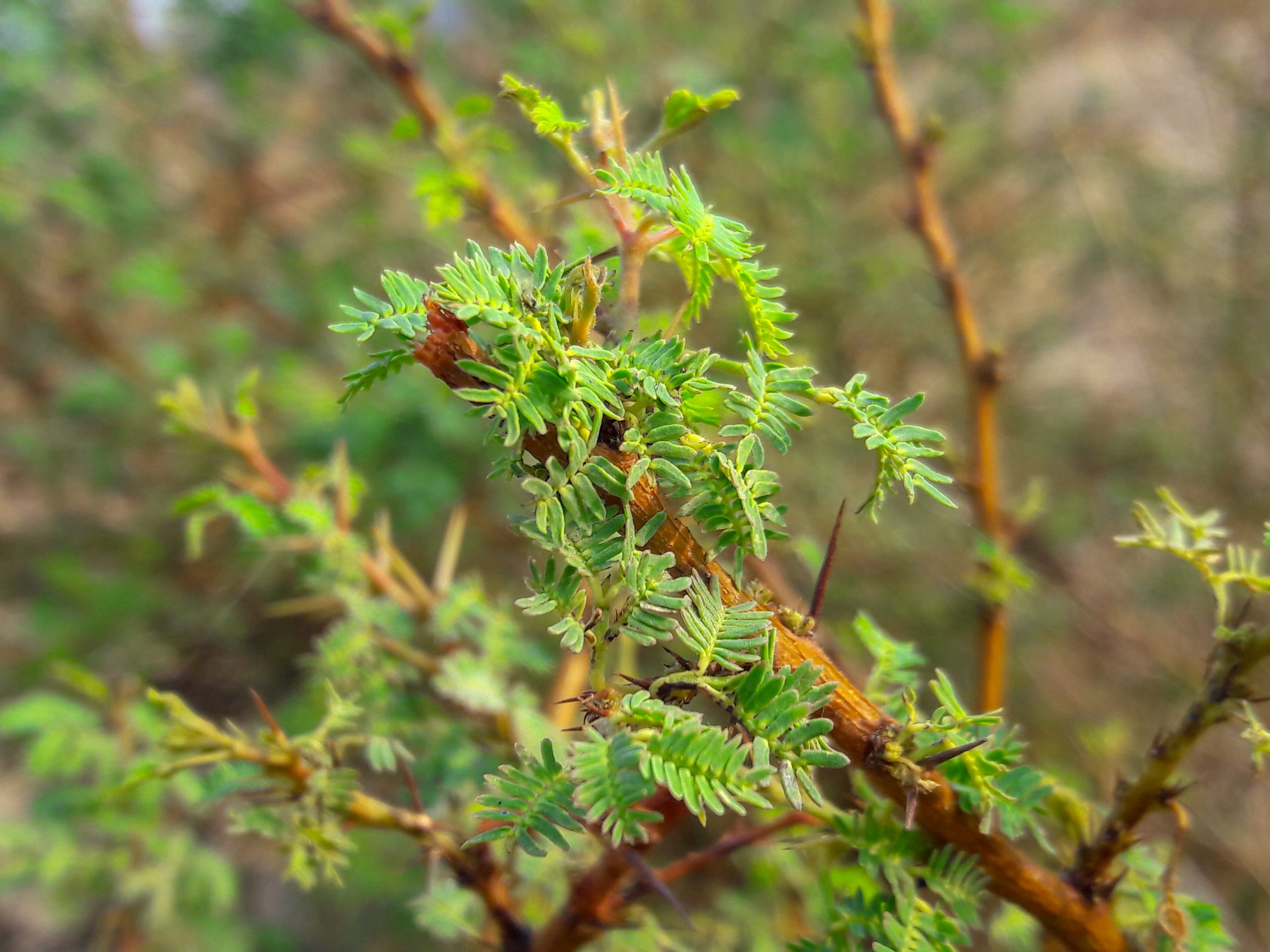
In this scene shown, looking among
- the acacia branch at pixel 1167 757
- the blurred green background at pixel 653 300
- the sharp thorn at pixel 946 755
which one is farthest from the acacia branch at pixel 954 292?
the blurred green background at pixel 653 300

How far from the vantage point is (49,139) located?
73.3 inches

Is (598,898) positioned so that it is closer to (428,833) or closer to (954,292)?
(428,833)

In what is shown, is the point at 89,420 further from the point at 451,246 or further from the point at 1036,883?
the point at 1036,883

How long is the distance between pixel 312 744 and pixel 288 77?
2027mm

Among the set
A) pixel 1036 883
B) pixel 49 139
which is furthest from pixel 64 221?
pixel 1036 883

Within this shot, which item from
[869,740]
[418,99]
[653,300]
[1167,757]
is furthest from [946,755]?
[653,300]

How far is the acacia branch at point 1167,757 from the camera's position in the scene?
1.30ft

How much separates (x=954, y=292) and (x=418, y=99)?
0.55 meters

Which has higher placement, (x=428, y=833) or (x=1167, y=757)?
(x=1167, y=757)

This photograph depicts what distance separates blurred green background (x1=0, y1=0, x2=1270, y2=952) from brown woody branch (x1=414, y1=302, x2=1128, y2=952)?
108 centimetres

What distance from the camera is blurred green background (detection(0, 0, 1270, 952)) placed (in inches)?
67.2

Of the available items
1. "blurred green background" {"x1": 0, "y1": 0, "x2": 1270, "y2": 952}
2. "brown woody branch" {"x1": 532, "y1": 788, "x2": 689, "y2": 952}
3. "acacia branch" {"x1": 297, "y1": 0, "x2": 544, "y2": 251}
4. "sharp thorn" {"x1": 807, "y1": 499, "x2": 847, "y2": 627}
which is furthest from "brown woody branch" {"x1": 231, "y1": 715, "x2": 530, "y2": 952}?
"blurred green background" {"x1": 0, "y1": 0, "x2": 1270, "y2": 952}

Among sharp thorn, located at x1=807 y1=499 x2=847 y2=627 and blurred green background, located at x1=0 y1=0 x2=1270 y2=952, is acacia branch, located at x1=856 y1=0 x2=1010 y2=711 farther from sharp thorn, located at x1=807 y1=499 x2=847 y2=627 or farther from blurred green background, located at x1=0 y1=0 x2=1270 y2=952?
blurred green background, located at x1=0 y1=0 x2=1270 y2=952

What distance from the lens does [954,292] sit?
2.60 feet
